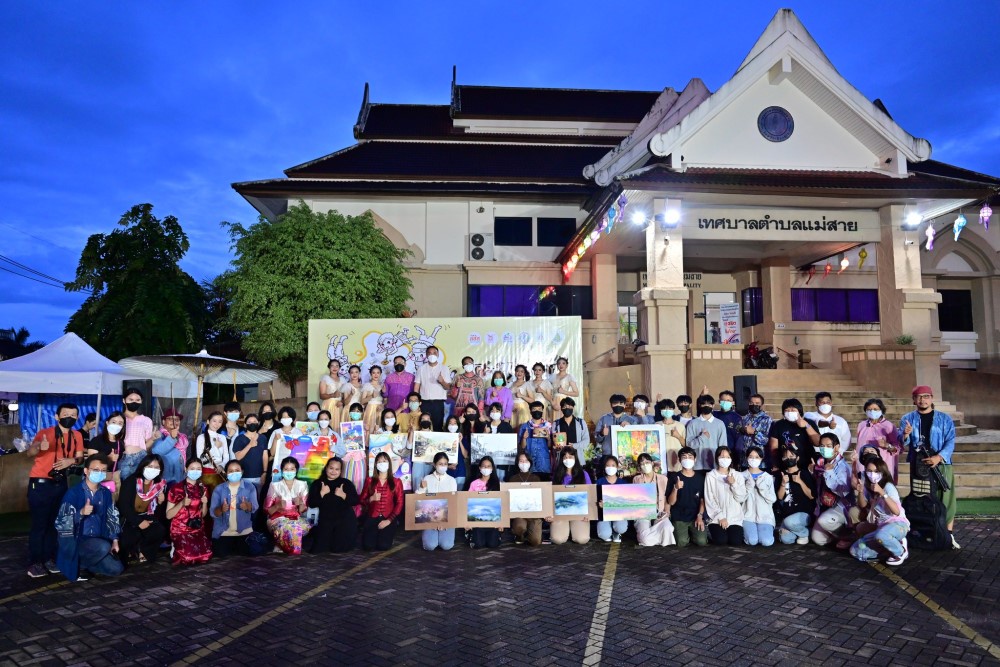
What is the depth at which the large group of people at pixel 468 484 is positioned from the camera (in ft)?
25.3

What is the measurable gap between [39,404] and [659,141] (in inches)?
633

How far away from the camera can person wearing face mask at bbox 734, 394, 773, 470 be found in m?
9.38

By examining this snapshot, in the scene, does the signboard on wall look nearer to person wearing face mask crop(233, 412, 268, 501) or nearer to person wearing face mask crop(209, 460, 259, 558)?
person wearing face mask crop(233, 412, 268, 501)

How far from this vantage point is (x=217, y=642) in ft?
17.1

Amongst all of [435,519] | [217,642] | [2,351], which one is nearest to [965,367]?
[435,519]

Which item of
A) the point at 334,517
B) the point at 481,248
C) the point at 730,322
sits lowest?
the point at 334,517

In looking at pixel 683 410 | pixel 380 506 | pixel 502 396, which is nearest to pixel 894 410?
pixel 683 410

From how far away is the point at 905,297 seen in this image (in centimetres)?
1592

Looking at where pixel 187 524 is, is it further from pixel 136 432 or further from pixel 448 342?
pixel 448 342

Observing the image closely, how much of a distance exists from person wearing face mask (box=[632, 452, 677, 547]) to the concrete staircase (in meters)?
5.00

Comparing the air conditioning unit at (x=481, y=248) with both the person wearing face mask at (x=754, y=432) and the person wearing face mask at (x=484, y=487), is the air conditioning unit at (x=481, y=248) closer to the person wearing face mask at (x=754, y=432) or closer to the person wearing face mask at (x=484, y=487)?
the person wearing face mask at (x=484, y=487)

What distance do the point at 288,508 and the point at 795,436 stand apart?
6.94m

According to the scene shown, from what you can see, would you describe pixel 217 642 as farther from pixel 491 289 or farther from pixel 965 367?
pixel 965 367

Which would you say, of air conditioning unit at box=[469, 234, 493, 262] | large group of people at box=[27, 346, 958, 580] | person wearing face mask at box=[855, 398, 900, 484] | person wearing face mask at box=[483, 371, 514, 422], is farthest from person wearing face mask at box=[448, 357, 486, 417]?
air conditioning unit at box=[469, 234, 493, 262]
